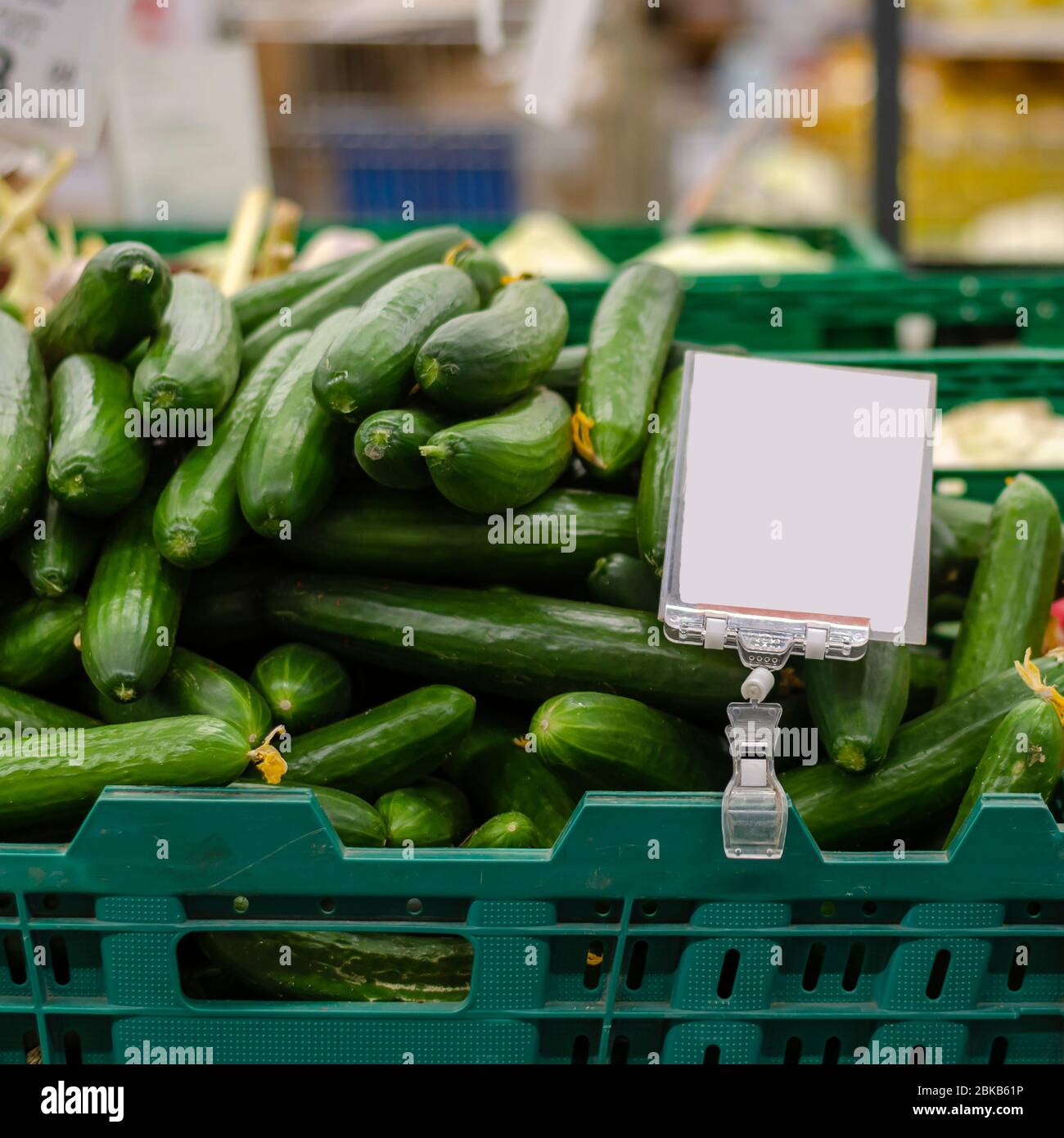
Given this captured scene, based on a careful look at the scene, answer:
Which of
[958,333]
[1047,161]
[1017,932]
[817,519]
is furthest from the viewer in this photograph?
[1047,161]

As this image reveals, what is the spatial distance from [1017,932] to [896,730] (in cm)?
19

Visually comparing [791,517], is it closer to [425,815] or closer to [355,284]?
[425,815]

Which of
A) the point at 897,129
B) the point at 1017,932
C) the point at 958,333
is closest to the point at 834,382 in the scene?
the point at 1017,932

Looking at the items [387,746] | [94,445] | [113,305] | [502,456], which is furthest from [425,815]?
[113,305]

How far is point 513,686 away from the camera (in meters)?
1.06

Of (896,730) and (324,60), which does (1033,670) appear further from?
(324,60)

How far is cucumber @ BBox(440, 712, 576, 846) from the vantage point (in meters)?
1.01

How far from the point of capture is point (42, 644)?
1.02 m

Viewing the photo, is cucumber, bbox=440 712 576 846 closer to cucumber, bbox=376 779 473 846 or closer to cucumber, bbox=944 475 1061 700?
A: cucumber, bbox=376 779 473 846

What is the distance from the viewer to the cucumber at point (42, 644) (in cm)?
102

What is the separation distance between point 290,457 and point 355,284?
1.06ft

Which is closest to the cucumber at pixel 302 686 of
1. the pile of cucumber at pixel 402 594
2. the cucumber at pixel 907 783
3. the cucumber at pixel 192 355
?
the pile of cucumber at pixel 402 594

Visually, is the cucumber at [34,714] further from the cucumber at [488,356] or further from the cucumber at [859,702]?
the cucumber at [859,702]

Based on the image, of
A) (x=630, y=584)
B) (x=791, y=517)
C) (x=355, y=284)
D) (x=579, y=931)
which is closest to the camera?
(x=579, y=931)
